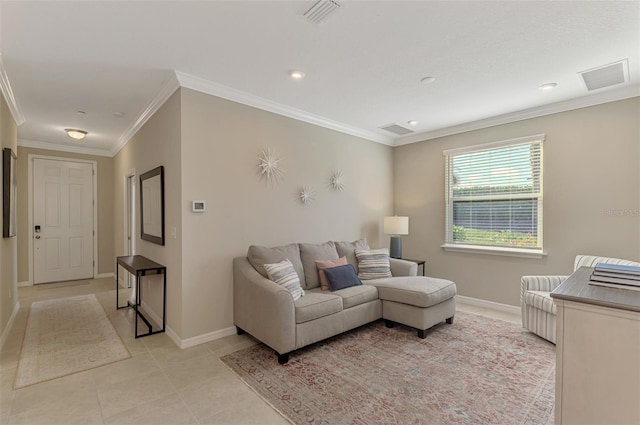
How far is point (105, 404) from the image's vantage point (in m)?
2.16

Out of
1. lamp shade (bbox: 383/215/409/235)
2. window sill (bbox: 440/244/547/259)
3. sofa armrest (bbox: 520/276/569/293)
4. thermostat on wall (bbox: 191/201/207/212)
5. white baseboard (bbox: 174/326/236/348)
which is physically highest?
thermostat on wall (bbox: 191/201/207/212)

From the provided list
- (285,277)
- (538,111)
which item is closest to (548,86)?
(538,111)

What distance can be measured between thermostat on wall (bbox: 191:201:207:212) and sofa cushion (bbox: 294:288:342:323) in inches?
52.2

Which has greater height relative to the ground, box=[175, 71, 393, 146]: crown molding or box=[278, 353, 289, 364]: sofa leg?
box=[175, 71, 393, 146]: crown molding

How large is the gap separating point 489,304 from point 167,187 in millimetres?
4386

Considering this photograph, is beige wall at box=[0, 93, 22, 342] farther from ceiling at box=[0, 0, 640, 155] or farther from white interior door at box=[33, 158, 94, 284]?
white interior door at box=[33, 158, 94, 284]

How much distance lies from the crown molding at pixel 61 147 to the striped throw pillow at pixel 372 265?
5.57 metres

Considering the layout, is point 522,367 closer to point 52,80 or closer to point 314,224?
point 314,224

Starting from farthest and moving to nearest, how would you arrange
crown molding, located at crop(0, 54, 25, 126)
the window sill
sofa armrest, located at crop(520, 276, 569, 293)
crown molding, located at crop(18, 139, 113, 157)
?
crown molding, located at crop(18, 139, 113, 157) → the window sill → sofa armrest, located at crop(520, 276, 569, 293) → crown molding, located at crop(0, 54, 25, 126)

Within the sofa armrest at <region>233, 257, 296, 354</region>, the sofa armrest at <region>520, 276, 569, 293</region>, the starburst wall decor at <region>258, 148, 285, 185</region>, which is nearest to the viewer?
the sofa armrest at <region>233, 257, 296, 354</region>

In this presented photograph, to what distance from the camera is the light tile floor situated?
6.62ft

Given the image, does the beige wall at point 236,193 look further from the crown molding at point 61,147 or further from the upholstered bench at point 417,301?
the crown molding at point 61,147

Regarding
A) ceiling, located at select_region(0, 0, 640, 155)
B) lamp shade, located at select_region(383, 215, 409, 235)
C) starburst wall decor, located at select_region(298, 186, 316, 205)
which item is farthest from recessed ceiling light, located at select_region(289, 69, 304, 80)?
lamp shade, located at select_region(383, 215, 409, 235)

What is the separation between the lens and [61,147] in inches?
231
